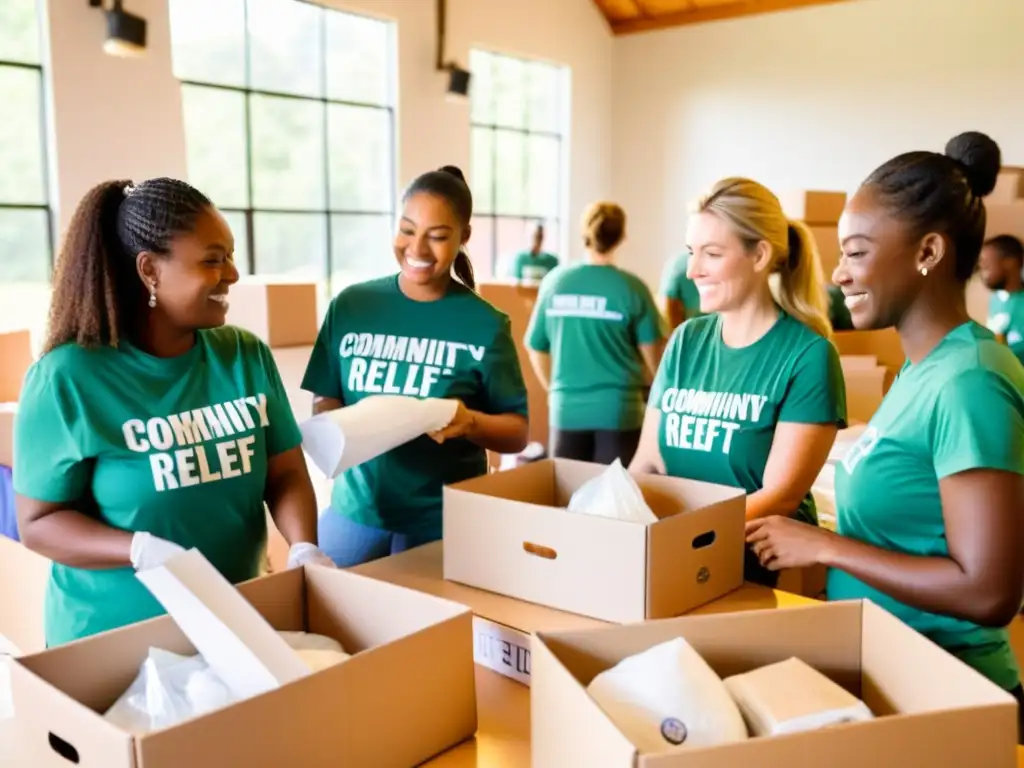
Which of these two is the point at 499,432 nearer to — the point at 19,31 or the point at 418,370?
the point at 418,370

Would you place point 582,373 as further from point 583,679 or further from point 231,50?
point 231,50

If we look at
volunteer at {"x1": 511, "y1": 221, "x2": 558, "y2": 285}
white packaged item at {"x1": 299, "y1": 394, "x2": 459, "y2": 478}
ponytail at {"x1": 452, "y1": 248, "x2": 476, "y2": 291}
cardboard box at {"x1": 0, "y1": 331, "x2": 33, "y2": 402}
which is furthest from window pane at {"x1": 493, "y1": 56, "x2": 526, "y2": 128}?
white packaged item at {"x1": 299, "y1": 394, "x2": 459, "y2": 478}

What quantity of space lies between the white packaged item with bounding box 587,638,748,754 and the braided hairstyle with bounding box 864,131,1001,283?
647mm

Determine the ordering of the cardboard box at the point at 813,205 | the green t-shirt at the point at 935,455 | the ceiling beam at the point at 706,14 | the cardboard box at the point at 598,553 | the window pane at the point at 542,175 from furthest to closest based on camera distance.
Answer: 1. the window pane at the point at 542,175
2. the ceiling beam at the point at 706,14
3. the cardboard box at the point at 813,205
4. the cardboard box at the point at 598,553
5. the green t-shirt at the point at 935,455

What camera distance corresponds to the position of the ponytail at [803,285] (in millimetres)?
1668

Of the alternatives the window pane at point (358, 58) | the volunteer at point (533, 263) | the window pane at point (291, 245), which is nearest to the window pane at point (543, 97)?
the window pane at point (358, 58)

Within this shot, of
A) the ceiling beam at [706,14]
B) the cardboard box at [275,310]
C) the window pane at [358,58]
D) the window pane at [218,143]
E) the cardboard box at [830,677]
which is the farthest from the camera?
the ceiling beam at [706,14]

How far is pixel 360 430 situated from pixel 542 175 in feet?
22.8

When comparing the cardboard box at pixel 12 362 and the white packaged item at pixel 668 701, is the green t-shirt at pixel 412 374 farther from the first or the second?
the cardboard box at pixel 12 362

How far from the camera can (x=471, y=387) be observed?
1.75m

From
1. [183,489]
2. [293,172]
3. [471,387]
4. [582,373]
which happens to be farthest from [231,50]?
[183,489]

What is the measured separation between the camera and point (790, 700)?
818mm

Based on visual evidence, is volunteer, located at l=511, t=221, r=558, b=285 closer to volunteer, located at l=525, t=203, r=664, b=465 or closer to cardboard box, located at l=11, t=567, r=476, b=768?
volunteer, located at l=525, t=203, r=664, b=465

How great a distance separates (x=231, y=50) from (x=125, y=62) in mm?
957
